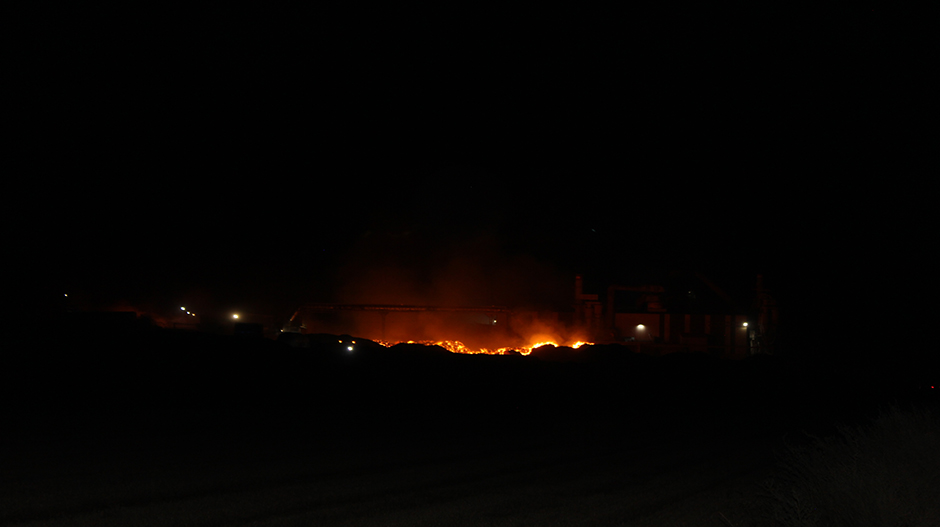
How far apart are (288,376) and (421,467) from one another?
9.29 meters

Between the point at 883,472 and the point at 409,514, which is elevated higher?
the point at 883,472

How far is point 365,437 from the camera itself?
37.9 ft

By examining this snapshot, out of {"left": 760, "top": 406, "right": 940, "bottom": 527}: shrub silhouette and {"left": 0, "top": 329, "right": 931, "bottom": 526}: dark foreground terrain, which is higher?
{"left": 760, "top": 406, "right": 940, "bottom": 527}: shrub silhouette

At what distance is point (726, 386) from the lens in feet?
79.1

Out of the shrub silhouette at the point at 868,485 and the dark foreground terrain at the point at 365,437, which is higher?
the shrub silhouette at the point at 868,485

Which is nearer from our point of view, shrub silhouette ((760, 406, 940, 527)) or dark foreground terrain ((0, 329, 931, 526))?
shrub silhouette ((760, 406, 940, 527))

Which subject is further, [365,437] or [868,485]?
[365,437]

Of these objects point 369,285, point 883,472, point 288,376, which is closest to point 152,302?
point 369,285

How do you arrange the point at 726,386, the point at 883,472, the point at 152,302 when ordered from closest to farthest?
1. the point at 883,472
2. the point at 726,386
3. the point at 152,302

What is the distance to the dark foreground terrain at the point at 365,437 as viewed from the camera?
23.5ft

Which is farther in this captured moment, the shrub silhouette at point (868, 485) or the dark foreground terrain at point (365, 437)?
the dark foreground terrain at point (365, 437)

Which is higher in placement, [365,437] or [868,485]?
[868,485]

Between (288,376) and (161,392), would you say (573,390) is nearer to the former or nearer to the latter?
(288,376)

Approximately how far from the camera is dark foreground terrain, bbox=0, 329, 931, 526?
716cm
